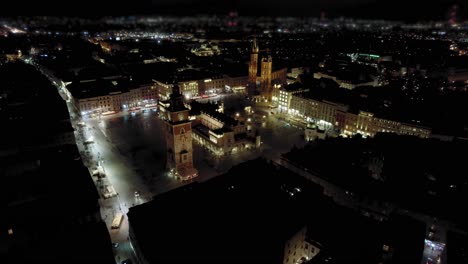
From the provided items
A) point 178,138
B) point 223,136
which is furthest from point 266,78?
point 178,138

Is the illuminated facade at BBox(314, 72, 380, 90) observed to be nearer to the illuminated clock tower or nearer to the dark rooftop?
the dark rooftop

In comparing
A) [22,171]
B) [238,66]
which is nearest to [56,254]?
[22,171]

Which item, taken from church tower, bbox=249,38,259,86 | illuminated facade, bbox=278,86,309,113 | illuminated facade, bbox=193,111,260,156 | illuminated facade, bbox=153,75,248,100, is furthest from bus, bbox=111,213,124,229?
church tower, bbox=249,38,259,86

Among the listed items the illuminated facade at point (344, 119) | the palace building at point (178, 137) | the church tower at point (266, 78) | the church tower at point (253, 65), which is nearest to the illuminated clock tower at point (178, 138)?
the palace building at point (178, 137)

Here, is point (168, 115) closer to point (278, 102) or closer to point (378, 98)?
point (278, 102)

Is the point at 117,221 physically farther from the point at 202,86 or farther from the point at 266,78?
the point at 202,86

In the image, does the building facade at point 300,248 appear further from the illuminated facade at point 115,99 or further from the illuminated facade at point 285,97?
the illuminated facade at point 115,99
